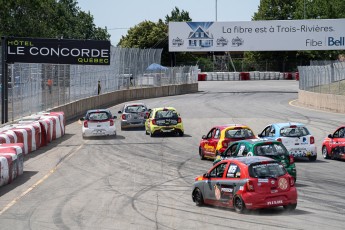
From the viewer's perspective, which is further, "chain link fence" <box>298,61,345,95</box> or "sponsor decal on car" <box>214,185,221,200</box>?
"chain link fence" <box>298,61,345,95</box>

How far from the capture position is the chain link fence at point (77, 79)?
33562 mm

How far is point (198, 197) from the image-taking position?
16.3 metres

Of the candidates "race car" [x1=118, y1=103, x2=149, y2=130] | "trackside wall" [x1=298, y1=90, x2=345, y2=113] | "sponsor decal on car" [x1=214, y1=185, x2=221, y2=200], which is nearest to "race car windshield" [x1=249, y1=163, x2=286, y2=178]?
"sponsor decal on car" [x1=214, y1=185, x2=221, y2=200]

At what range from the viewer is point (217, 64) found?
107 meters

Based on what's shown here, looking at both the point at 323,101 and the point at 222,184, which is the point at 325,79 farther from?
the point at 222,184

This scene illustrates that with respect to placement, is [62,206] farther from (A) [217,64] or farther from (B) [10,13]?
(A) [217,64]

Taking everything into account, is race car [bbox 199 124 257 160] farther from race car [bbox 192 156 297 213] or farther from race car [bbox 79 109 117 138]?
race car [bbox 79 109 117 138]

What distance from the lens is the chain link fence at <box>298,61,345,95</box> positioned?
46.9 m

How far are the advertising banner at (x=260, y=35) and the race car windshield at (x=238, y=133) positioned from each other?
48532mm

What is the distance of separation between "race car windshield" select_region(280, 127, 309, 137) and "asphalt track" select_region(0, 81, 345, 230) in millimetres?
1037

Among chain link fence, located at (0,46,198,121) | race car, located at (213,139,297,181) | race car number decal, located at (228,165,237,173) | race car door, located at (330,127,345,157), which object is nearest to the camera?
race car number decal, located at (228,165,237,173)

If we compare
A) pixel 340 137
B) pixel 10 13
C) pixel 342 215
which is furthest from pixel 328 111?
pixel 10 13

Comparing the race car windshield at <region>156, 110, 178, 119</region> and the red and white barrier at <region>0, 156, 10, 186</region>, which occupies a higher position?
the race car windshield at <region>156, 110, 178, 119</region>

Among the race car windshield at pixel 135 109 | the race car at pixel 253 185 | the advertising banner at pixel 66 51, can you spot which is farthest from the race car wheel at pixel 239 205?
the race car windshield at pixel 135 109
